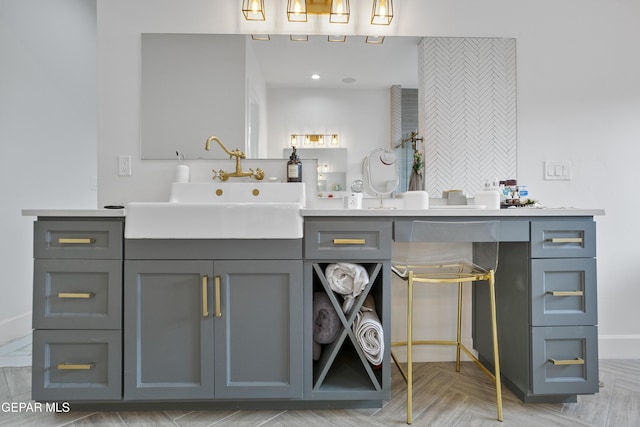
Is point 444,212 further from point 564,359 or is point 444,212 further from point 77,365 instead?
point 77,365

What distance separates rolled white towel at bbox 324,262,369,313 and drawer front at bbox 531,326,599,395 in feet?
2.45

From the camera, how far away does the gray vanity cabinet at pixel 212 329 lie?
4.65ft

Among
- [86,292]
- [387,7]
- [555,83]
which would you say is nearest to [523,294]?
[555,83]

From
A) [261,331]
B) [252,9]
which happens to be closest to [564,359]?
[261,331]

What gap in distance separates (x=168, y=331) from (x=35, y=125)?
214cm

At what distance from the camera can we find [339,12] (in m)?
2.00

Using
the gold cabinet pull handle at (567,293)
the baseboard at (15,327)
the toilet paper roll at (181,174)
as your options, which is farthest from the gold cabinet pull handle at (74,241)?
the gold cabinet pull handle at (567,293)

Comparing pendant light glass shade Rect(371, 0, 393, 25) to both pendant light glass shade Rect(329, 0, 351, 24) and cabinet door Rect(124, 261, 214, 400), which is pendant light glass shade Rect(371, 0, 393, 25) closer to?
pendant light glass shade Rect(329, 0, 351, 24)

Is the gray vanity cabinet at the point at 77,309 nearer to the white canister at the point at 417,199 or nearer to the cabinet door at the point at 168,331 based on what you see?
the cabinet door at the point at 168,331

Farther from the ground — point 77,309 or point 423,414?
point 77,309

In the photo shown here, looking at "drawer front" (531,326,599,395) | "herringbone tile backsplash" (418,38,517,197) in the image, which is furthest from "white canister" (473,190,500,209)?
"drawer front" (531,326,599,395)

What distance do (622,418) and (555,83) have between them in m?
1.70

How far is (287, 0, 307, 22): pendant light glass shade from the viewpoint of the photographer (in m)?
1.98

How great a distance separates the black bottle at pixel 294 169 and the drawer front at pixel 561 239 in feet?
3.61
